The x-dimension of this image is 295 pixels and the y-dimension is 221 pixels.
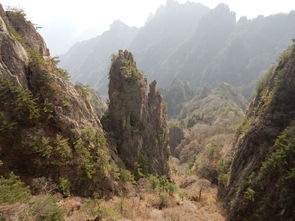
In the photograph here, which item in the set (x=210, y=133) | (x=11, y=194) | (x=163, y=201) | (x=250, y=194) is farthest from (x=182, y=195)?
(x=210, y=133)

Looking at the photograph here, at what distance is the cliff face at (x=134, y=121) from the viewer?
2384cm

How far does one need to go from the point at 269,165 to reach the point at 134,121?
46.4ft

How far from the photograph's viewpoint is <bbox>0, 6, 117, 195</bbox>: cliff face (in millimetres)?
13211

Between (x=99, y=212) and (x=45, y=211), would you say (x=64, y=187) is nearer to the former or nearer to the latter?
(x=99, y=212)

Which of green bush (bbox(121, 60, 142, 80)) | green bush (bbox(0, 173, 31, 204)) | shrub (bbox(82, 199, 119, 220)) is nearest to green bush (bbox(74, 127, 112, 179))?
shrub (bbox(82, 199, 119, 220))

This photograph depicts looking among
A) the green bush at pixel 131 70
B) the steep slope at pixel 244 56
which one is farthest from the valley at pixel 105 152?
the steep slope at pixel 244 56

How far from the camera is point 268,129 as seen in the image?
58.7 feet

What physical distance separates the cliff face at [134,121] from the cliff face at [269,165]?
8935 mm

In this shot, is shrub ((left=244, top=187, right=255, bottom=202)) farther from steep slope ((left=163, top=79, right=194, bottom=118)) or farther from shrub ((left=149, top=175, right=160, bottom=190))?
steep slope ((left=163, top=79, right=194, bottom=118))

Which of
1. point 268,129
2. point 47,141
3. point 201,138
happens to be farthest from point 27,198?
point 201,138

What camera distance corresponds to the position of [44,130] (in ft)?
48.4

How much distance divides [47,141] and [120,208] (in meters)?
5.95

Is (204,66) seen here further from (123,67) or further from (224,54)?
(123,67)

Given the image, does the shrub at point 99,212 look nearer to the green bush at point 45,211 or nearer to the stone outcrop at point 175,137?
the green bush at point 45,211
